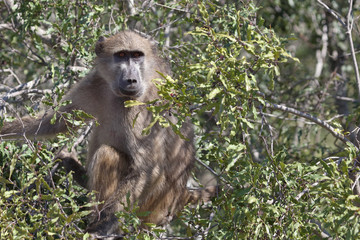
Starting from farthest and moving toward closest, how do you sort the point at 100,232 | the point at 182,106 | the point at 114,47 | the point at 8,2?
the point at 8,2 < the point at 114,47 < the point at 100,232 < the point at 182,106

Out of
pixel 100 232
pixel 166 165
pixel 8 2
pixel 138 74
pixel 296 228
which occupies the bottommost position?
pixel 100 232

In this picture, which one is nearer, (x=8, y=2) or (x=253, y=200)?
(x=253, y=200)

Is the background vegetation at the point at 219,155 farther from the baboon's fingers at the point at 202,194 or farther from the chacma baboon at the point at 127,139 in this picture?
the baboon's fingers at the point at 202,194

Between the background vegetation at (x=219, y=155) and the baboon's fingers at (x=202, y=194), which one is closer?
the background vegetation at (x=219, y=155)

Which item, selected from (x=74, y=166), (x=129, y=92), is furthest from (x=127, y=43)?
(x=74, y=166)

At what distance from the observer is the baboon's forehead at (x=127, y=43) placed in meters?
6.24

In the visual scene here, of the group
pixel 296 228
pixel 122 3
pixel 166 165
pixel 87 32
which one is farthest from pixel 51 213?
pixel 122 3

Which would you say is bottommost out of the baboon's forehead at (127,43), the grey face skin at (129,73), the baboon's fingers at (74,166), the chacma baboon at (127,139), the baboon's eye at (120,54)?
the baboon's fingers at (74,166)

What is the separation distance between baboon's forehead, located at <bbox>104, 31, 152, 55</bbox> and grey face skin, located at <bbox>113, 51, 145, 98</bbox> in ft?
0.20

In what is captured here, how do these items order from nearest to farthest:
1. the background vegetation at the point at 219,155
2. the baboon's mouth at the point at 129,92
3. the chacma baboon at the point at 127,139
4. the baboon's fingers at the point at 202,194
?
1. the background vegetation at the point at 219,155
2. the baboon's mouth at the point at 129,92
3. the chacma baboon at the point at 127,139
4. the baboon's fingers at the point at 202,194

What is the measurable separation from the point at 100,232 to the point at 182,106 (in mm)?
2183

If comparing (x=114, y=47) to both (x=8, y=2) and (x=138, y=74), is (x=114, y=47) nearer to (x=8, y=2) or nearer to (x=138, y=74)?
(x=138, y=74)

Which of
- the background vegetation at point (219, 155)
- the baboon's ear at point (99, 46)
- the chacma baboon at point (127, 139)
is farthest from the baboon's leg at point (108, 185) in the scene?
the baboon's ear at point (99, 46)

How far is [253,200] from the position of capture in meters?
4.08
